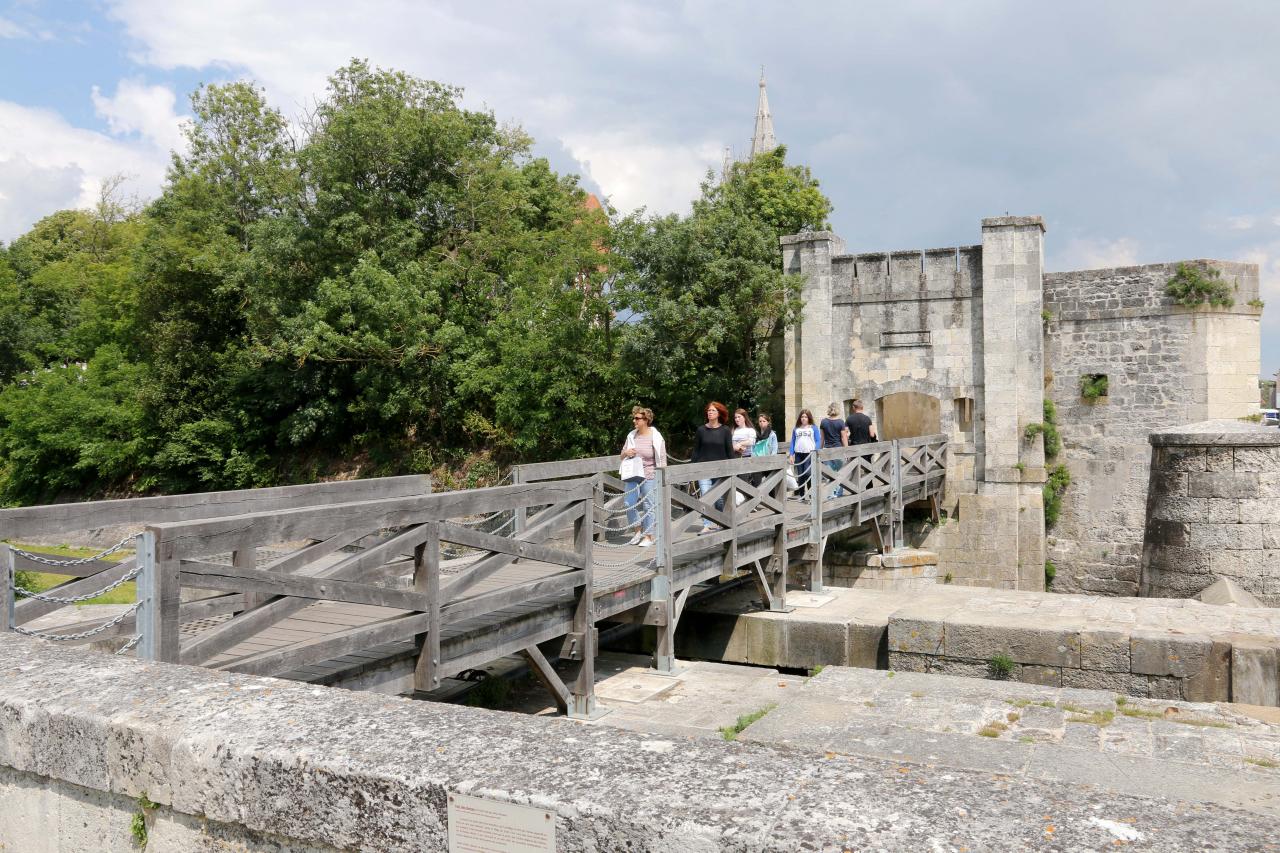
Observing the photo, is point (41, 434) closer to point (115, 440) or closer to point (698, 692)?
point (115, 440)

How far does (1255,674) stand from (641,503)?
181 inches

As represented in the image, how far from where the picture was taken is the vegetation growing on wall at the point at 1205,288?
53.3ft

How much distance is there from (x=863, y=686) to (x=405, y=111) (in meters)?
18.4

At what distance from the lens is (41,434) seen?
2731 cm

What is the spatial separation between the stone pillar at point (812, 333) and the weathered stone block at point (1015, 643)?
1028 cm

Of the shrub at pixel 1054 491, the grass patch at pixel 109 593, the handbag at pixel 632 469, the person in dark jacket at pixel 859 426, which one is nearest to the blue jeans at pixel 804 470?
the person in dark jacket at pixel 859 426

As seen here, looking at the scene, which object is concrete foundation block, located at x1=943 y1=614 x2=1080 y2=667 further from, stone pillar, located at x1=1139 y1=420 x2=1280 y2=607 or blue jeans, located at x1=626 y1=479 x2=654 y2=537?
stone pillar, located at x1=1139 y1=420 x2=1280 y2=607

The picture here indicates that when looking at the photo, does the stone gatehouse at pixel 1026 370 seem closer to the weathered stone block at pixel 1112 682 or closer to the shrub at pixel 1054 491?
the shrub at pixel 1054 491

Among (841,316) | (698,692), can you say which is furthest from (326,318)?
(698,692)

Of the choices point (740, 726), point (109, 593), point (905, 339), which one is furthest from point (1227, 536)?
point (109, 593)

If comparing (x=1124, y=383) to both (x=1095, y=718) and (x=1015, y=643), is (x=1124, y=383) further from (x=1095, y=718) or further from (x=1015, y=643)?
(x=1095, y=718)

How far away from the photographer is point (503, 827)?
74.8 inches

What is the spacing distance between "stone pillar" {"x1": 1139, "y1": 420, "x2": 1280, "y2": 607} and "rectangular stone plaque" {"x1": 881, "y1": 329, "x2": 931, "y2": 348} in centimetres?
635

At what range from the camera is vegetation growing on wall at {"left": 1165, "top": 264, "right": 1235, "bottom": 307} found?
16.2m
